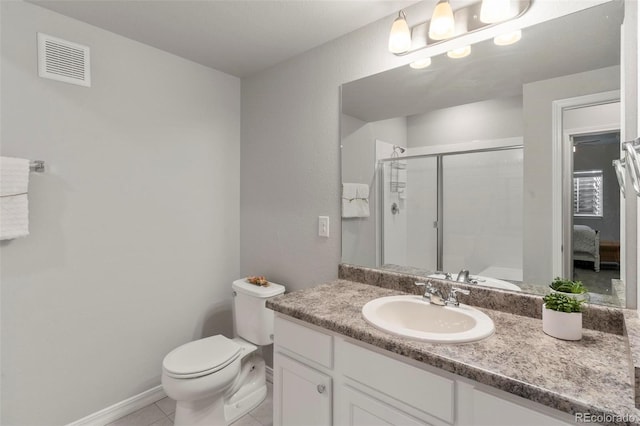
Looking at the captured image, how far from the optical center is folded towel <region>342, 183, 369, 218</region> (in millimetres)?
1792

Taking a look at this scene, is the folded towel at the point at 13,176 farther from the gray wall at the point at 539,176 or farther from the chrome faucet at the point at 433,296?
the gray wall at the point at 539,176

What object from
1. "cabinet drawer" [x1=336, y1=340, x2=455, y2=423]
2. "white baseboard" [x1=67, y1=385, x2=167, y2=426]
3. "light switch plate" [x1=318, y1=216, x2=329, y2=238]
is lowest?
"white baseboard" [x1=67, y1=385, x2=167, y2=426]

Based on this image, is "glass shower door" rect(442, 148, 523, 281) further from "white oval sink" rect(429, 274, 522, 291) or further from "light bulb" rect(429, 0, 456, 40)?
"light bulb" rect(429, 0, 456, 40)

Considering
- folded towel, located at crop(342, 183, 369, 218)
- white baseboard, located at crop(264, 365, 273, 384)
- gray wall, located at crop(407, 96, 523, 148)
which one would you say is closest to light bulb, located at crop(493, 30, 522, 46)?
gray wall, located at crop(407, 96, 523, 148)

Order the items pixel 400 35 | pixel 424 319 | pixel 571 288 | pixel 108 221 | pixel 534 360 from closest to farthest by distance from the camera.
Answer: pixel 534 360, pixel 571 288, pixel 424 319, pixel 400 35, pixel 108 221

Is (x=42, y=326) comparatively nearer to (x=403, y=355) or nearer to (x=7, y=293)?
(x=7, y=293)

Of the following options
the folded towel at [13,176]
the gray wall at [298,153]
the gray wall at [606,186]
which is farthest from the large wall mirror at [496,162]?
the folded towel at [13,176]

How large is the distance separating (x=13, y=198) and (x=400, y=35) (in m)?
1.96

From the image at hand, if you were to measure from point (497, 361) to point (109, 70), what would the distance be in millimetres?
2331

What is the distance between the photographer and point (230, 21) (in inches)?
66.6

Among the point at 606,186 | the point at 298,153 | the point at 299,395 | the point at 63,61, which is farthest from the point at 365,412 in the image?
the point at 63,61

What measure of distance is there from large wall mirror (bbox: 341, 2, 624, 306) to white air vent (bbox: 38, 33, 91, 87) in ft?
4.79

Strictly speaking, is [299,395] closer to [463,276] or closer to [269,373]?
[463,276]

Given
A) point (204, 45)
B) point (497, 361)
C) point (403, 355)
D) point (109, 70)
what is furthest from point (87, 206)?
point (497, 361)
